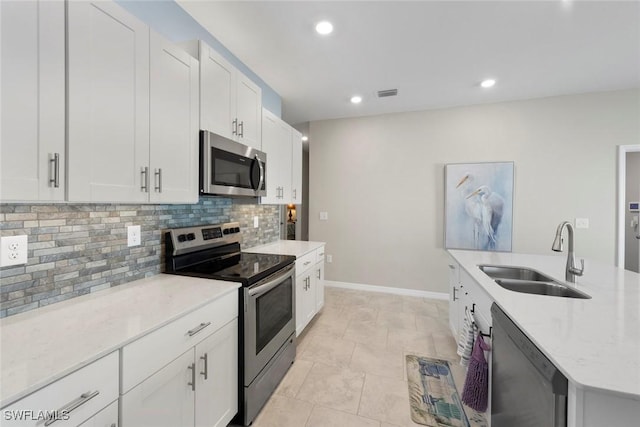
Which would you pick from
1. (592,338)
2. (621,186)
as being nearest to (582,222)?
(621,186)

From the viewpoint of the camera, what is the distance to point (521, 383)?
105cm

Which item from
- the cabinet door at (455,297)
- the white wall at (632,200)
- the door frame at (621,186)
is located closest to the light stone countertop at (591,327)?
the cabinet door at (455,297)

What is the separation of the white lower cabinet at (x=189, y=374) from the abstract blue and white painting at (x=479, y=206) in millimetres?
3247

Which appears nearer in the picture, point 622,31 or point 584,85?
point 622,31

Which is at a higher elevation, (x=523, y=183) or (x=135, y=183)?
(x=523, y=183)

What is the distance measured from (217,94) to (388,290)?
3524 millimetres

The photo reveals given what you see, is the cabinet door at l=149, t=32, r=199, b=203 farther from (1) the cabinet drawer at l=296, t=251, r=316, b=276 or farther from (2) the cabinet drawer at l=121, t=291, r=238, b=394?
(1) the cabinet drawer at l=296, t=251, r=316, b=276

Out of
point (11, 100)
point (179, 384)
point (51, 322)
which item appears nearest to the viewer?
point (11, 100)

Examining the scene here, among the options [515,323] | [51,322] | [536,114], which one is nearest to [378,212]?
[536,114]

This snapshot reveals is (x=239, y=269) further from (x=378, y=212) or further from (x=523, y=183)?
(x=523, y=183)

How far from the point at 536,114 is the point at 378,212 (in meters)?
2.40

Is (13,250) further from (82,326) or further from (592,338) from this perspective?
(592,338)

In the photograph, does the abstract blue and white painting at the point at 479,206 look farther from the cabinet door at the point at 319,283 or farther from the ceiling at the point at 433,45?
the cabinet door at the point at 319,283

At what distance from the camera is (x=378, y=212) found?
4.09m
